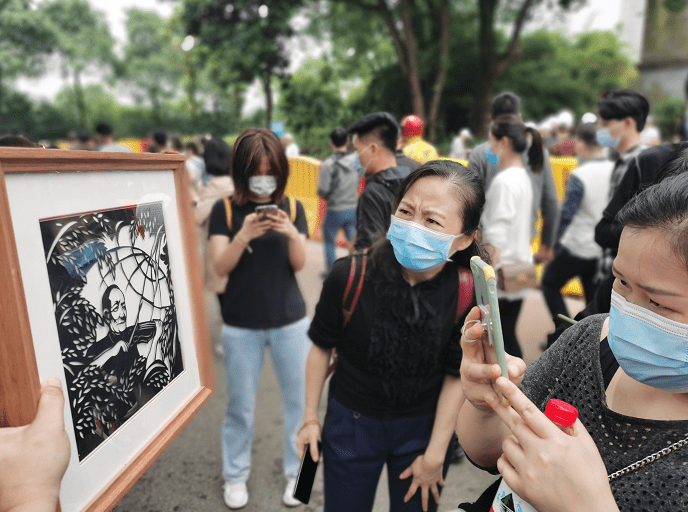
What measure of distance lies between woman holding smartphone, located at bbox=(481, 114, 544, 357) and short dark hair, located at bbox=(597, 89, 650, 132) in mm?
576

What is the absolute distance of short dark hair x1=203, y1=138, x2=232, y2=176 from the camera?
3545mm

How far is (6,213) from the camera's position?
2.43 ft

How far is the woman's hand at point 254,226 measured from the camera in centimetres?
210

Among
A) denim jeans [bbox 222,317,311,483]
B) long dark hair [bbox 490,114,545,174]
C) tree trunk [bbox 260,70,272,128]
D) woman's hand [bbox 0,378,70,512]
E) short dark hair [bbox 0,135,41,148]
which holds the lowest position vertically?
denim jeans [bbox 222,317,311,483]

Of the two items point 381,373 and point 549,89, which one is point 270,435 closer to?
point 381,373

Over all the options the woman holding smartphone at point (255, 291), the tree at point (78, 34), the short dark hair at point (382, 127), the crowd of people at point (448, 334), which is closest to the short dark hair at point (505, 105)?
the crowd of people at point (448, 334)

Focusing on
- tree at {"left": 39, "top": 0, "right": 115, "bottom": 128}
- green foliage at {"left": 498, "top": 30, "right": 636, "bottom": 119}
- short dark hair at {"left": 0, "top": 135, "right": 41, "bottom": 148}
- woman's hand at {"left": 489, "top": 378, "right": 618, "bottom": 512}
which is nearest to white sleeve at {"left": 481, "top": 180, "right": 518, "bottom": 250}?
woman's hand at {"left": 489, "top": 378, "right": 618, "bottom": 512}

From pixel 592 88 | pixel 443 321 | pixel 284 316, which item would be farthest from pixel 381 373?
pixel 592 88

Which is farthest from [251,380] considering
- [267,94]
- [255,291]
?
[267,94]

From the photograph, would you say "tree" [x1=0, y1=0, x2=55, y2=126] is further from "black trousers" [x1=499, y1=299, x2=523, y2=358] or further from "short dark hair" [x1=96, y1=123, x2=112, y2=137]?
"black trousers" [x1=499, y1=299, x2=523, y2=358]

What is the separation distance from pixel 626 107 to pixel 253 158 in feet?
8.24

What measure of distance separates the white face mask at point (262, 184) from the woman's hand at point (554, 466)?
1.68 metres

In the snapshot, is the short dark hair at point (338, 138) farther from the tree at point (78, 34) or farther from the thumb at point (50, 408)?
the tree at point (78, 34)

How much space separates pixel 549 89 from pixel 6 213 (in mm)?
24022
